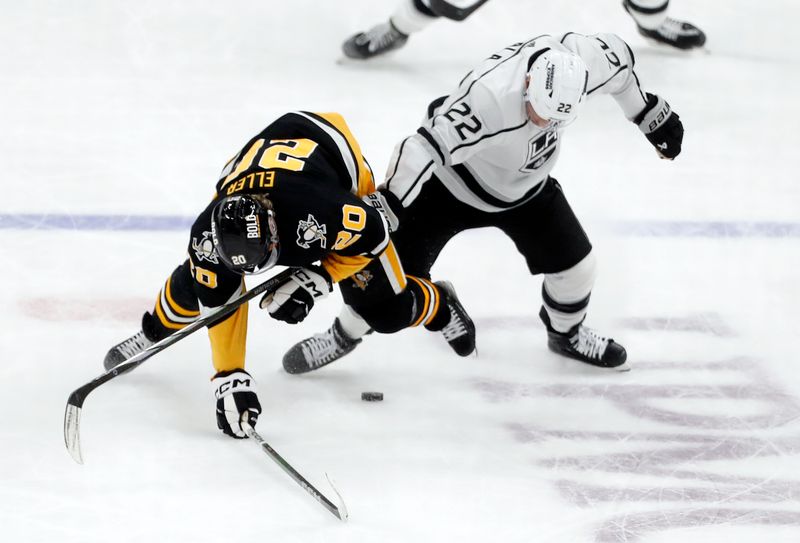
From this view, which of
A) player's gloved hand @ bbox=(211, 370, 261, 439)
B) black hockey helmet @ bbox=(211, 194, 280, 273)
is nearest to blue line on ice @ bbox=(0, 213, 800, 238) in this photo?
player's gloved hand @ bbox=(211, 370, 261, 439)

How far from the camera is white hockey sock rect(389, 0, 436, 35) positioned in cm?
564

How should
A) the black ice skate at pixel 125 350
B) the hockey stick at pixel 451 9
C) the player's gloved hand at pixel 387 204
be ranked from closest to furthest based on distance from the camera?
the player's gloved hand at pixel 387 204 < the black ice skate at pixel 125 350 < the hockey stick at pixel 451 9

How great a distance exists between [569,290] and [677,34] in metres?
2.75

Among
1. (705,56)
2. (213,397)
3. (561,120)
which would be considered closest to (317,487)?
(213,397)

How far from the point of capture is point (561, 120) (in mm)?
3277

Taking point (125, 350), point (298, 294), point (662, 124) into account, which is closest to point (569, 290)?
point (662, 124)

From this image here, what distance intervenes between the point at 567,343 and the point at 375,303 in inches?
32.8

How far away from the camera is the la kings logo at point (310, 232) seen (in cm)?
305

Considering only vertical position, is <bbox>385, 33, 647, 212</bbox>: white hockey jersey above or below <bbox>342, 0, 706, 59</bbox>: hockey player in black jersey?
above

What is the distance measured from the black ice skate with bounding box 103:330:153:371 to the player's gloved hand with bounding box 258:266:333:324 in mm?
691

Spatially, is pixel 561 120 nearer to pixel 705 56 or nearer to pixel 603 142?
pixel 603 142

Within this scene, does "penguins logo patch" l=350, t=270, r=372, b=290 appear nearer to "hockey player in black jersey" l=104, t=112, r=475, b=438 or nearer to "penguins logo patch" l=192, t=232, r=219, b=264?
"hockey player in black jersey" l=104, t=112, r=475, b=438

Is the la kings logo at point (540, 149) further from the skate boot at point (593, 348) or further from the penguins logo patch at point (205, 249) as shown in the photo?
the penguins logo patch at point (205, 249)

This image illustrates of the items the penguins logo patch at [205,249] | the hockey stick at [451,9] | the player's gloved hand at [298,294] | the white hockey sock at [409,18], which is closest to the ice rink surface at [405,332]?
the white hockey sock at [409,18]
